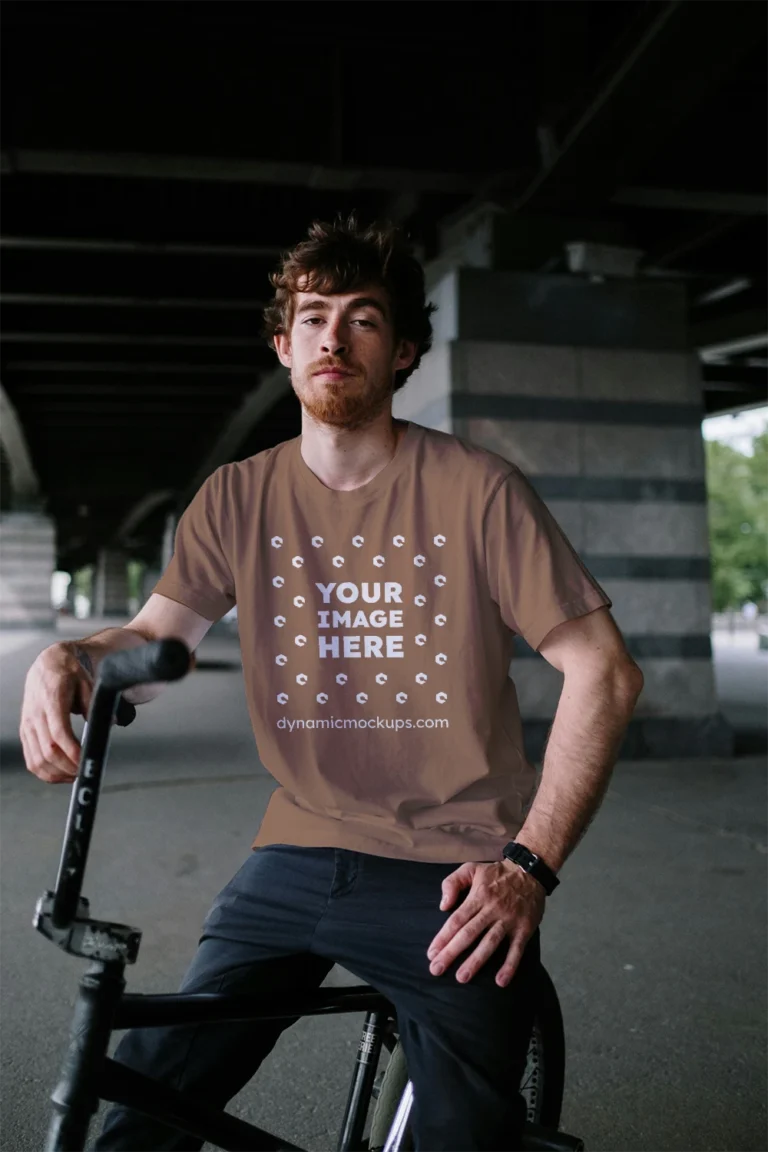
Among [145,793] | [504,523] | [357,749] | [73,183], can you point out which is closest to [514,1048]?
[357,749]

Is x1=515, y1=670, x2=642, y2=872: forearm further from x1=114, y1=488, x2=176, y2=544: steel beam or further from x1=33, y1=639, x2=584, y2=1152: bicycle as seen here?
x1=114, y1=488, x2=176, y2=544: steel beam

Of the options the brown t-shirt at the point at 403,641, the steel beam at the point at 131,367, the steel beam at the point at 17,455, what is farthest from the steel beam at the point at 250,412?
the brown t-shirt at the point at 403,641

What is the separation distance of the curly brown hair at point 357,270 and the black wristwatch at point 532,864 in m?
1.01

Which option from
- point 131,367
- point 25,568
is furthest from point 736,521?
point 131,367

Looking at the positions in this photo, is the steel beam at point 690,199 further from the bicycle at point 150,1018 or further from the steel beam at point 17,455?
the steel beam at point 17,455

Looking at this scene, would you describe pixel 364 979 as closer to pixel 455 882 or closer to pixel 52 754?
pixel 455 882

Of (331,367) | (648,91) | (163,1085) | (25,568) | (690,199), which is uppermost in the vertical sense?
(690,199)

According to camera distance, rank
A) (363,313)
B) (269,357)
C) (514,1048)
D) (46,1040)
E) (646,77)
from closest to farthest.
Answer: (514,1048) → (363,313) → (46,1040) → (646,77) → (269,357)

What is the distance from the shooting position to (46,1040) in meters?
3.60

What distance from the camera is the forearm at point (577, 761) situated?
185 cm

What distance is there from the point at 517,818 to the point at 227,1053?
0.62m

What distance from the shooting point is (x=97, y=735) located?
1.34 meters

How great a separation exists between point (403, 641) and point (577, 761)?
367 millimetres

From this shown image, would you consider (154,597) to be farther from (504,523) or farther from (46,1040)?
(46,1040)
